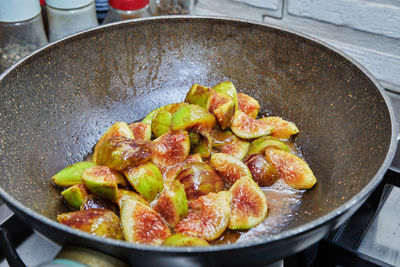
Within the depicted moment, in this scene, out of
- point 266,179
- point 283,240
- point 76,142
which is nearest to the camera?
point 283,240

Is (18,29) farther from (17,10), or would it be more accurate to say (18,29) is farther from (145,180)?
(145,180)

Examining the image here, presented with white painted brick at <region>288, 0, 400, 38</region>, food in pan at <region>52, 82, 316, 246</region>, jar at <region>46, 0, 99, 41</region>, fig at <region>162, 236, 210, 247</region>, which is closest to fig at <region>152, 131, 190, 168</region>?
food in pan at <region>52, 82, 316, 246</region>

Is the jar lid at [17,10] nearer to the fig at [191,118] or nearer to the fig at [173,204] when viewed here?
the fig at [191,118]

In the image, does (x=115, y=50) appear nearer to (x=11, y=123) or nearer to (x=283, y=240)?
(x=11, y=123)

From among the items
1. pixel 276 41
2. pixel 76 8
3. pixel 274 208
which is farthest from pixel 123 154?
pixel 76 8

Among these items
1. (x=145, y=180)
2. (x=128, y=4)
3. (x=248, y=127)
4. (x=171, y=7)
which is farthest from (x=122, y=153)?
(x=171, y=7)

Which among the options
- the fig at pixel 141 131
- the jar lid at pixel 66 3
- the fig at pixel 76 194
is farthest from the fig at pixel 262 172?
the jar lid at pixel 66 3
